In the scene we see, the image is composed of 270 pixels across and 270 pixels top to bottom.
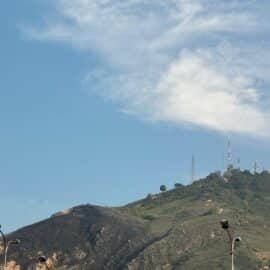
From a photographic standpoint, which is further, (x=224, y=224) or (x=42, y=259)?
(x=42, y=259)

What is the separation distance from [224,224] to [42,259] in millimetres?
24806

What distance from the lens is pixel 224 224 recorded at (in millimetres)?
66375

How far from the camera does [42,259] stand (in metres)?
80.7
